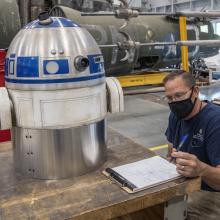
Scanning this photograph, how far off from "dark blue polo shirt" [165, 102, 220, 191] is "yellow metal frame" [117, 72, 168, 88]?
2.26 meters

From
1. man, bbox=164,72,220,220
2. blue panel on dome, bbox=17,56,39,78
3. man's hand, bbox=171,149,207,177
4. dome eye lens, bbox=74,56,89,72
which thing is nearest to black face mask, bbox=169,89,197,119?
man, bbox=164,72,220,220

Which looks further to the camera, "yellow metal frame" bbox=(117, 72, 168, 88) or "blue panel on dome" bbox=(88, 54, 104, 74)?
"yellow metal frame" bbox=(117, 72, 168, 88)

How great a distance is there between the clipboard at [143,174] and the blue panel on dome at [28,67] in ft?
1.31

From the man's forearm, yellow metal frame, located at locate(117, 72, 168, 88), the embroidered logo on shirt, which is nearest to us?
the man's forearm

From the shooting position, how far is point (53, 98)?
0.88 m

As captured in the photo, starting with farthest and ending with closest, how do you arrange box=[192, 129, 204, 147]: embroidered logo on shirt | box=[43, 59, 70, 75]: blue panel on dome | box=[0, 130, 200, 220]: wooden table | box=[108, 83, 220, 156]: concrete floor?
box=[108, 83, 220, 156]: concrete floor
box=[192, 129, 204, 147]: embroidered logo on shirt
box=[43, 59, 70, 75]: blue panel on dome
box=[0, 130, 200, 220]: wooden table

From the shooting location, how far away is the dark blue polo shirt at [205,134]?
1232 mm

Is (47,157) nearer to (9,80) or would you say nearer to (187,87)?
(9,80)

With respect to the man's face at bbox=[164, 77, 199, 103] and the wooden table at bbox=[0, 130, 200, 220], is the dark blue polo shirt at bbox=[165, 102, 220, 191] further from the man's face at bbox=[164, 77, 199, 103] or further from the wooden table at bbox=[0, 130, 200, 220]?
the wooden table at bbox=[0, 130, 200, 220]

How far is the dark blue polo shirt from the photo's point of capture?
4.04 feet

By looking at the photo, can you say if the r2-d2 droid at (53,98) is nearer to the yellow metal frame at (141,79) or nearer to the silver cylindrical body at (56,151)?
the silver cylindrical body at (56,151)

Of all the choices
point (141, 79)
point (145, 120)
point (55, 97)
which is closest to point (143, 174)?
point (55, 97)

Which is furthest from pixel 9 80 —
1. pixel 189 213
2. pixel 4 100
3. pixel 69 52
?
pixel 189 213

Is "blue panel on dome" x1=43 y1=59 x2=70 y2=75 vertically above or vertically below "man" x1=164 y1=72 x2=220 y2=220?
above
